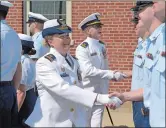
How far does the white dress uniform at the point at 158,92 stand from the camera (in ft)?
13.0

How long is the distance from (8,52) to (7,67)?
0.54 feet

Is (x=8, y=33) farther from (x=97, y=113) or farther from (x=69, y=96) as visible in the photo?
(x=97, y=113)

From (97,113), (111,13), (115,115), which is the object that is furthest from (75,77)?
(111,13)

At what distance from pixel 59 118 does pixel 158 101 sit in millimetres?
1199

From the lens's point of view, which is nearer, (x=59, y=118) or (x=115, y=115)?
(x=59, y=118)

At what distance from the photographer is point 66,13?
36.8 ft

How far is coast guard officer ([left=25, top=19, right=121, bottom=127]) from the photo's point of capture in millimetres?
4711

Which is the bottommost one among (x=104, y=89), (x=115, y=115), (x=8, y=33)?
(x=115, y=115)

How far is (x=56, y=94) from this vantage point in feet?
15.7

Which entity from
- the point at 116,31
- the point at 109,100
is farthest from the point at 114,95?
the point at 116,31

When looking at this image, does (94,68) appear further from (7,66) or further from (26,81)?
(7,66)

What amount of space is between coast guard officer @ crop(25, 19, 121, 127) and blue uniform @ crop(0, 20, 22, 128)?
0.72 meters

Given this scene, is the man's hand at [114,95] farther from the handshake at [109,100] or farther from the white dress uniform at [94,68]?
the white dress uniform at [94,68]

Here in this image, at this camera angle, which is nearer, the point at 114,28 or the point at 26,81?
the point at 26,81
